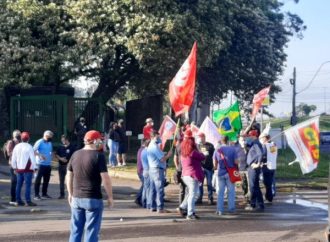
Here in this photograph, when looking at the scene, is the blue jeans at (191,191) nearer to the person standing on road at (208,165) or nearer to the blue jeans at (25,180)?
the person standing on road at (208,165)

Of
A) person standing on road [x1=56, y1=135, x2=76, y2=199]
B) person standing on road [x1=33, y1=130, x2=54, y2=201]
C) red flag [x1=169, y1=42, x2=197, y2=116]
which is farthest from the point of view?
person standing on road [x1=56, y1=135, x2=76, y2=199]

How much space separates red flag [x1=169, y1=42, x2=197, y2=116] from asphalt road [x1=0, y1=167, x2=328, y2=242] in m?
2.35

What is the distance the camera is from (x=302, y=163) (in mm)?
13000

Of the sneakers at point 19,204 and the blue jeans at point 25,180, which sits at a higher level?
the blue jeans at point 25,180

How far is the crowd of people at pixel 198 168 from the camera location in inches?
539

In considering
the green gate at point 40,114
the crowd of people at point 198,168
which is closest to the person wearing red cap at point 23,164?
the crowd of people at point 198,168

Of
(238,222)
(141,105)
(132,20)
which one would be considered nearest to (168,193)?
(238,222)

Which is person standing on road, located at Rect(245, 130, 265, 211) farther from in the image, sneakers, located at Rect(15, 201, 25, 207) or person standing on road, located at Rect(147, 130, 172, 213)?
sneakers, located at Rect(15, 201, 25, 207)

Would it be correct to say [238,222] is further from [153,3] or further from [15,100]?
[15,100]

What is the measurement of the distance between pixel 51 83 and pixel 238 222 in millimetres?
19186

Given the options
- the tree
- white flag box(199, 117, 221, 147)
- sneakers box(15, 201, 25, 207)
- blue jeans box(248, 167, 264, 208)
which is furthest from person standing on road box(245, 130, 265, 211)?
the tree

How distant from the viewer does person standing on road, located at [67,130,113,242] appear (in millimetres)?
9102

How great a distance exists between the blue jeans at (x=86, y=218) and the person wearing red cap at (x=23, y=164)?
6661 millimetres

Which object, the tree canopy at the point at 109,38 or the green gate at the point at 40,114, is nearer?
the tree canopy at the point at 109,38
